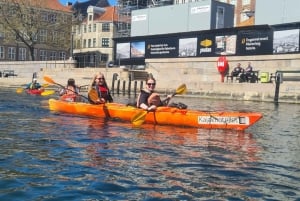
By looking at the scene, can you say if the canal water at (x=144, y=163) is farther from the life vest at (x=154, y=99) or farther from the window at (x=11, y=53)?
the window at (x=11, y=53)

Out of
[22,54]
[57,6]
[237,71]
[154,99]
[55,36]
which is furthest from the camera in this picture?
[57,6]

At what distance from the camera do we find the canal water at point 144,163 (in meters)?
7.20

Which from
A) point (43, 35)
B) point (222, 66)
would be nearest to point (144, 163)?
point (222, 66)

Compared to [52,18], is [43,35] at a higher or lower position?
lower

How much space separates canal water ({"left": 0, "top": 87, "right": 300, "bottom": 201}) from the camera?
7.20 metres

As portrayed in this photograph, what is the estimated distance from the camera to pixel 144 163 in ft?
30.2

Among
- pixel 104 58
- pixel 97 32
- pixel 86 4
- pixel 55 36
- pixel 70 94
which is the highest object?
pixel 86 4

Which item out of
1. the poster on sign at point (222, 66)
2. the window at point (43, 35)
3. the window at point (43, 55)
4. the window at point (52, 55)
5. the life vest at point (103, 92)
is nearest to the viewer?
the life vest at point (103, 92)

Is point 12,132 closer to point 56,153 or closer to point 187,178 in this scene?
point 56,153

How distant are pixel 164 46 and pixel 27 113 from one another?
27.3 metres

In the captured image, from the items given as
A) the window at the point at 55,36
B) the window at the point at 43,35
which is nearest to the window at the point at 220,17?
the window at the point at 55,36

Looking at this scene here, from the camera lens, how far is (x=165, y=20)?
151 feet

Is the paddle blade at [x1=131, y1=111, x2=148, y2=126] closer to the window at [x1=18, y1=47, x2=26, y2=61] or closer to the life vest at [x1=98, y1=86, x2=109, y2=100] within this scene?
the life vest at [x1=98, y1=86, x2=109, y2=100]

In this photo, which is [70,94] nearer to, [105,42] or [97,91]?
[97,91]
